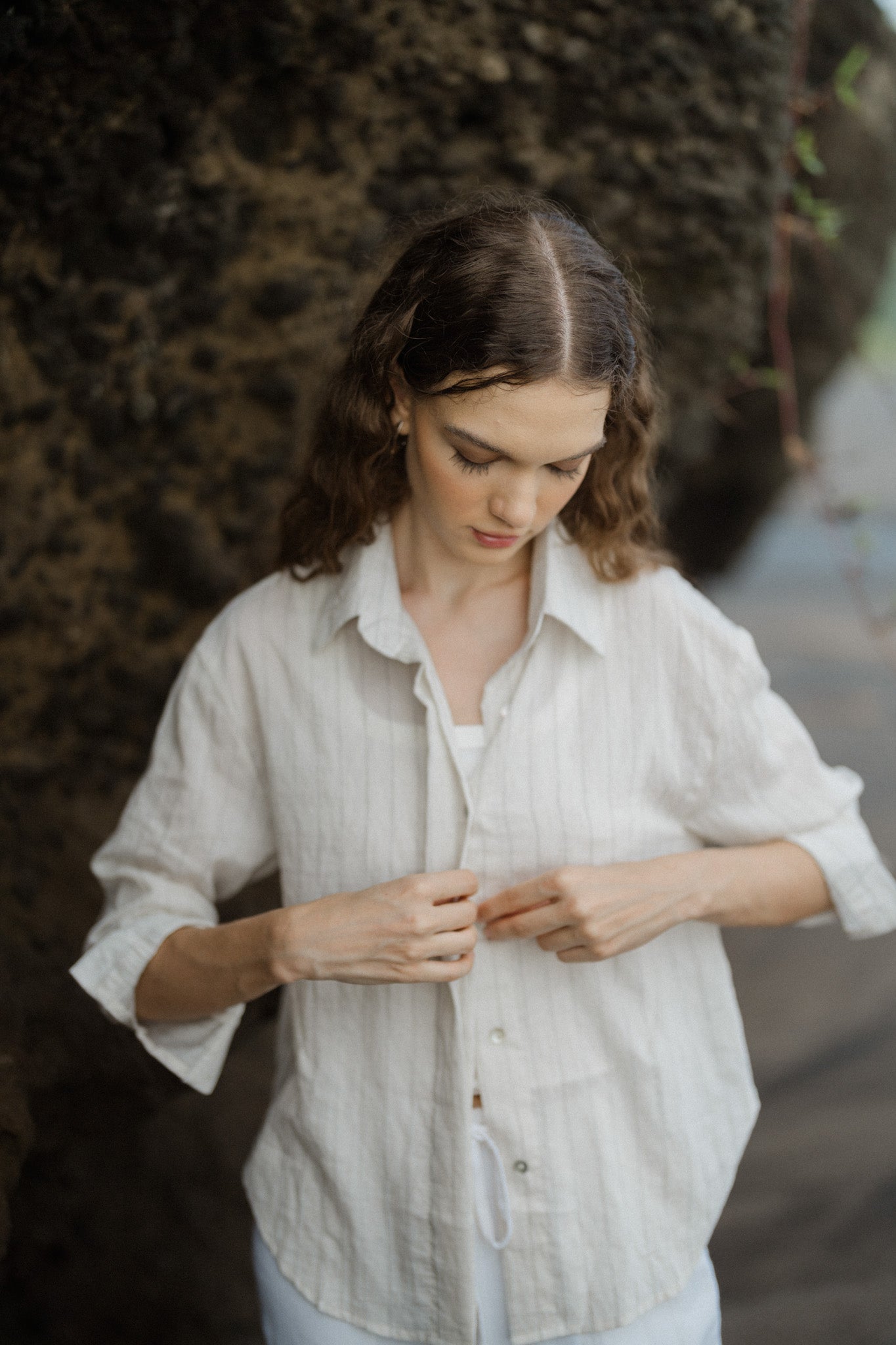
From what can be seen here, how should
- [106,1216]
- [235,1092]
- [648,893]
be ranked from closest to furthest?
[648,893] → [106,1216] → [235,1092]

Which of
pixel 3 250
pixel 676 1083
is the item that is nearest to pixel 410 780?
pixel 676 1083

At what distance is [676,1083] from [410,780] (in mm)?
521

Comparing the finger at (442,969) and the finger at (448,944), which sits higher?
the finger at (448,944)

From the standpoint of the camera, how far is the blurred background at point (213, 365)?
1.91 metres

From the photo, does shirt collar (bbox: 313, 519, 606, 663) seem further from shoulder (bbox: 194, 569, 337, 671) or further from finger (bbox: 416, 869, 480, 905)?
finger (bbox: 416, 869, 480, 905)

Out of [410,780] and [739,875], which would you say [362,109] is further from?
[739,875]

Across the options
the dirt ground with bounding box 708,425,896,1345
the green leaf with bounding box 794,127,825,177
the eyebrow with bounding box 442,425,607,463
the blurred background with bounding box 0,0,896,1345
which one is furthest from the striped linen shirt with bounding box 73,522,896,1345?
the green leaf with bounding box 794,127,825,177

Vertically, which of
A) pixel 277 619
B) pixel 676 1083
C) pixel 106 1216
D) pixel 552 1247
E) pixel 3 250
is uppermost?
pixel 3 250

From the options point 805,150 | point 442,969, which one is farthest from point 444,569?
point 805,150

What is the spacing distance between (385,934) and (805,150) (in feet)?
7.23

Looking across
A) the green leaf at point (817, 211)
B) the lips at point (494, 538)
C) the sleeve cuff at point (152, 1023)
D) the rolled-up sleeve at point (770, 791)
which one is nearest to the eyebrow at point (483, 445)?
the lips at point (494, 538)

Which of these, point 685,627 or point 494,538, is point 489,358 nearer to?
point 494,538

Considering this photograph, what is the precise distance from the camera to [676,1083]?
1.46m

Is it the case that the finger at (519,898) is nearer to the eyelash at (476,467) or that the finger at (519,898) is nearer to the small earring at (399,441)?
the eyelash at (476,467)
